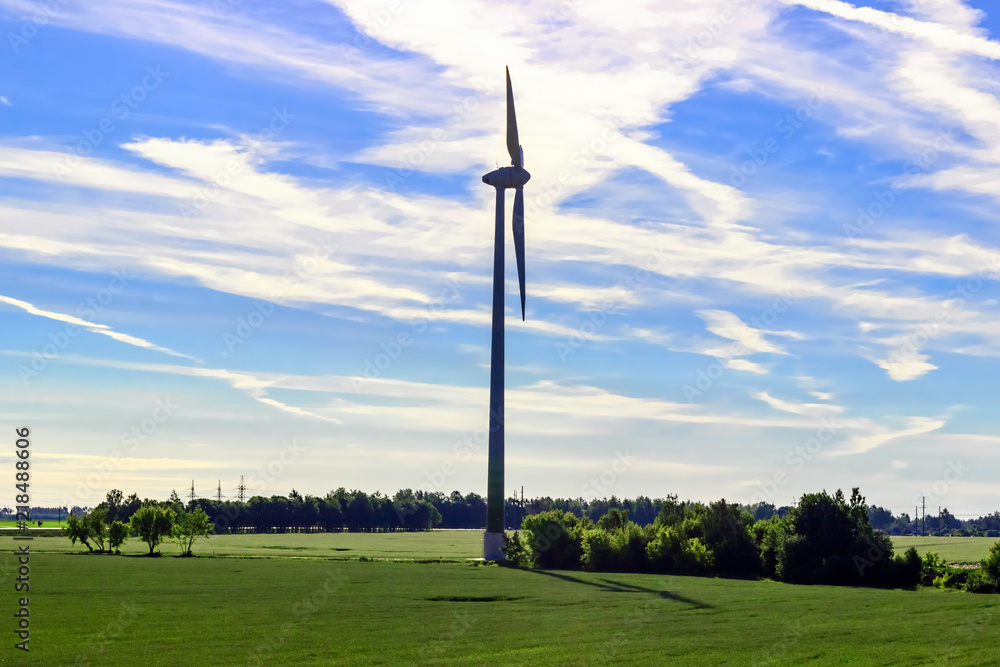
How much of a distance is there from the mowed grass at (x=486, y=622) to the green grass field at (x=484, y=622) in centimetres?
11

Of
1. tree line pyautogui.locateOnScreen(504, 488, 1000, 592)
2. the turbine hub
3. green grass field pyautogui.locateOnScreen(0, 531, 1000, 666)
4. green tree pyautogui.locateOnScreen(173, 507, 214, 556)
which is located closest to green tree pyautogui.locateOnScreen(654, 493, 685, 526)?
tree line pyautogui.locateOnScreen(504, 488, 1000, 592)

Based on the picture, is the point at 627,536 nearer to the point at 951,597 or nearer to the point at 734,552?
the point at 734,552

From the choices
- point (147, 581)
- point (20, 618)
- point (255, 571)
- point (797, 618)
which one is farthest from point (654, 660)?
point (255, 571)

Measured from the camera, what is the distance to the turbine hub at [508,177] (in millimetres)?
124750

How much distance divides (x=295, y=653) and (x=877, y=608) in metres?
37.6

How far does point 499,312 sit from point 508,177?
61.0 ft

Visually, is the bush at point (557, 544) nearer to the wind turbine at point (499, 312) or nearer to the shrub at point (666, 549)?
the wind turbine at point (499, 312)

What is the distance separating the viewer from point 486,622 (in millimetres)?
52906

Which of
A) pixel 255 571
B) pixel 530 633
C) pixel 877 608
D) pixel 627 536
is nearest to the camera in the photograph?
pixel 530 633

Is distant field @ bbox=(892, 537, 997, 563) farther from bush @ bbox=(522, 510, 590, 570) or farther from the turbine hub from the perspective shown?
the turbine hub

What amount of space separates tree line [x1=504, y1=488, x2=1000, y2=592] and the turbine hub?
4227cm

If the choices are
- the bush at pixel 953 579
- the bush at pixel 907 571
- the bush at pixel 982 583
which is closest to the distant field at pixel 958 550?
the bush at pixel 953 579

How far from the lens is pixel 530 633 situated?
47.7m

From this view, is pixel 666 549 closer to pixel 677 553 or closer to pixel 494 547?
pixel 677 553
